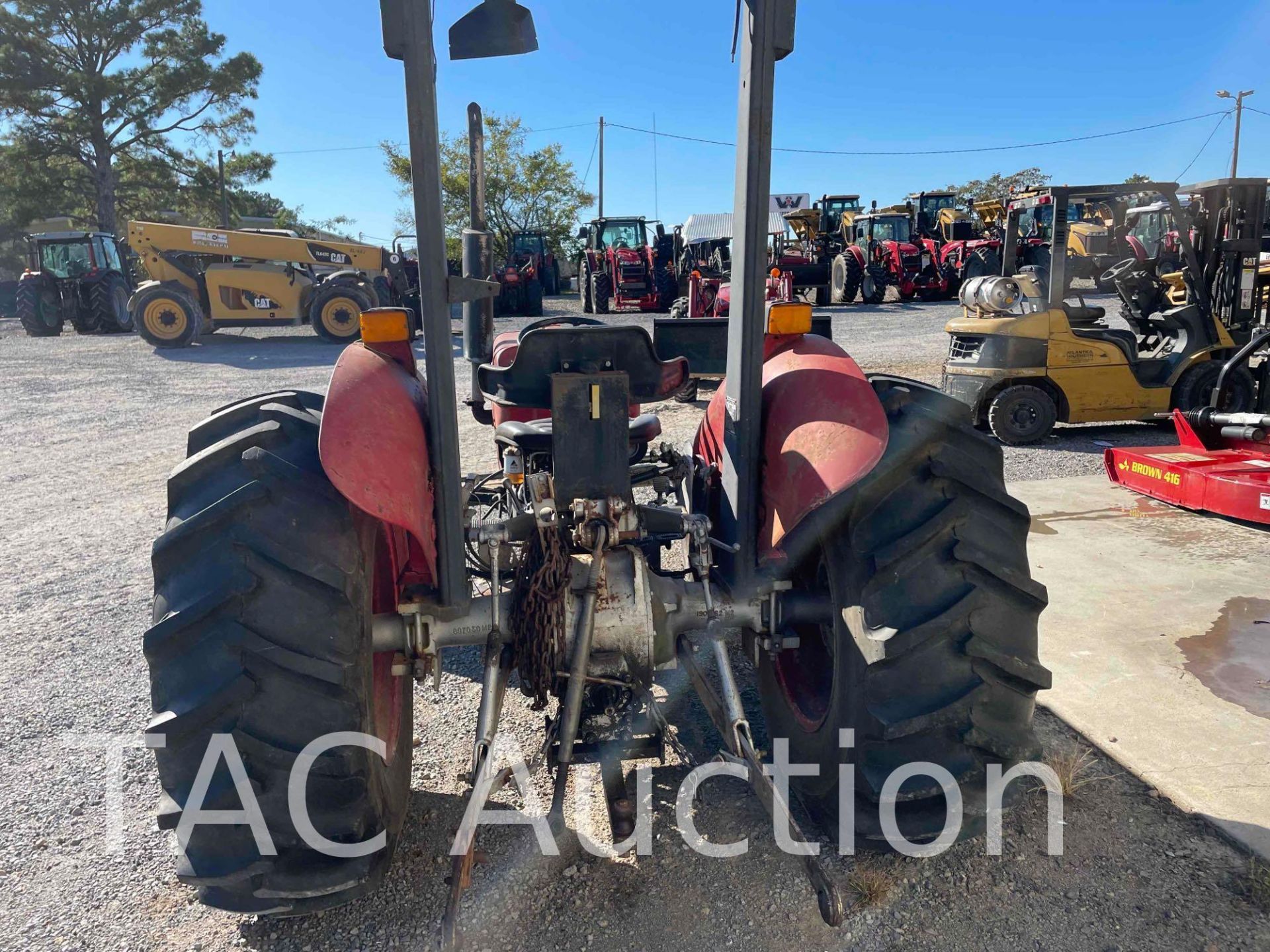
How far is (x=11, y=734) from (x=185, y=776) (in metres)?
1.83

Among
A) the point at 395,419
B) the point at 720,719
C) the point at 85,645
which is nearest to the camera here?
the point at 395,419

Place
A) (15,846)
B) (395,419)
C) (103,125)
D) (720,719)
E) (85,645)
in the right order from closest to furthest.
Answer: (395,419) → (720,719) → (15,846) → (85,645) → (103,125)

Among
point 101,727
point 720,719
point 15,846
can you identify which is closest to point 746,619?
point 720,719

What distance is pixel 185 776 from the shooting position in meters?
1.83

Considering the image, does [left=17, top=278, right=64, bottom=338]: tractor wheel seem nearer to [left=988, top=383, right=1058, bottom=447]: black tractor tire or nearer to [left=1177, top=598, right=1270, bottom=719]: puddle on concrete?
[left=988, top=383, right=1058, bottom=447]: black tractor tire

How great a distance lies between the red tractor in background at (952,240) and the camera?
859 inches

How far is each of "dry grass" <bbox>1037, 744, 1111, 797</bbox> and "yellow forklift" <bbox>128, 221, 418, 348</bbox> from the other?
15789 millimetres

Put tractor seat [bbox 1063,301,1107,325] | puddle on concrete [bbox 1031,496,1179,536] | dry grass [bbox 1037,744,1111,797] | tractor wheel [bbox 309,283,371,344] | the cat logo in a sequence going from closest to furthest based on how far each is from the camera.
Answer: dry grass [bbox 1037,744,1111,797] → puddle on concrete [bbox 1031,496,1179,536] → tractor seat [bbox 1063,301,1107,325] → tractor wheel [bbox 309,283,371,344] → the cat logo

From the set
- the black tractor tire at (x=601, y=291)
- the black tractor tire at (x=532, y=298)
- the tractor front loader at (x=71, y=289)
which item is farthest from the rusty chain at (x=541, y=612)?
the tractor front loader at (x=71, y=289)

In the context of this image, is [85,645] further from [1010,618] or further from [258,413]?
[1010,618]

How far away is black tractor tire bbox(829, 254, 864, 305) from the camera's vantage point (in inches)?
890

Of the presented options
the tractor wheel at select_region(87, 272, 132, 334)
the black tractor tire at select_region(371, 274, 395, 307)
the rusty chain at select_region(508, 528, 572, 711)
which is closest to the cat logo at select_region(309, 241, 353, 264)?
the black tractor tire at select_region(371, 274, 395, 307)

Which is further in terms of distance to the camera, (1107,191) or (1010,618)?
(1107,191)

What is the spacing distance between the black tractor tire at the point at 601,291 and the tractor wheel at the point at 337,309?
230 inches
